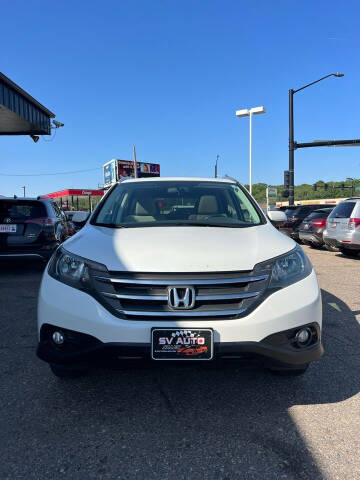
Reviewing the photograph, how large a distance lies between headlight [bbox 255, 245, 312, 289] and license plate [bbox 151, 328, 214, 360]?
50cm

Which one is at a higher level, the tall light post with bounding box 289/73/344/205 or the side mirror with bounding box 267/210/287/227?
the tall light post with bounding box 289/73/344/205

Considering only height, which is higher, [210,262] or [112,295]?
[210,262]

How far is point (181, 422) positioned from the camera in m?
2.30

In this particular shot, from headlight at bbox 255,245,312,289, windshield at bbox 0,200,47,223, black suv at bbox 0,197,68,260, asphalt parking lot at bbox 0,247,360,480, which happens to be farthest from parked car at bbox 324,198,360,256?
headlight at bbox 255,245,312,289

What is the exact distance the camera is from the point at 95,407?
246 cm

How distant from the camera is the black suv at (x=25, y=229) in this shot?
6.86 metres

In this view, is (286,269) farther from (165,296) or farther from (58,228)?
(58,228)

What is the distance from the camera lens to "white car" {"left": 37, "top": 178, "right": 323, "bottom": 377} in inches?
85.4

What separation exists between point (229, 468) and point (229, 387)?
32.7 inches

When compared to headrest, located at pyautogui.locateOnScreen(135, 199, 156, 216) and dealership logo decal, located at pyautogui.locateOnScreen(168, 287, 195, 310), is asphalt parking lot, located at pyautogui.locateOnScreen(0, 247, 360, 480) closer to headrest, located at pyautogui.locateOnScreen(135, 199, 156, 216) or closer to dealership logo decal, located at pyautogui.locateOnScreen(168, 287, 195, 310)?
dealership logo decal, located at pyautogui.locateOnScreen(168, 287, 195, 310)

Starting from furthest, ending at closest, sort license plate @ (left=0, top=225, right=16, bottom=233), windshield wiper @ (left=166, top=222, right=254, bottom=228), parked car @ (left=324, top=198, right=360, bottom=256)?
parked car @ (left=324, top=198, right=360, bottom=256) < license plate @ (left=0, top=225, right=16, bottom=233) < windshield wiper @ (left=166, top=222, right=254, bottom=228)

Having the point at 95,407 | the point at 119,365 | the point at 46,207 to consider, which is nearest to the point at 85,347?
the point at 119,365

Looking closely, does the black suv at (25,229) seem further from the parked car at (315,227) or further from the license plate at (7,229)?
the parked car at (315,227)

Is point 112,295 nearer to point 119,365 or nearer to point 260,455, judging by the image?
point 119,365
